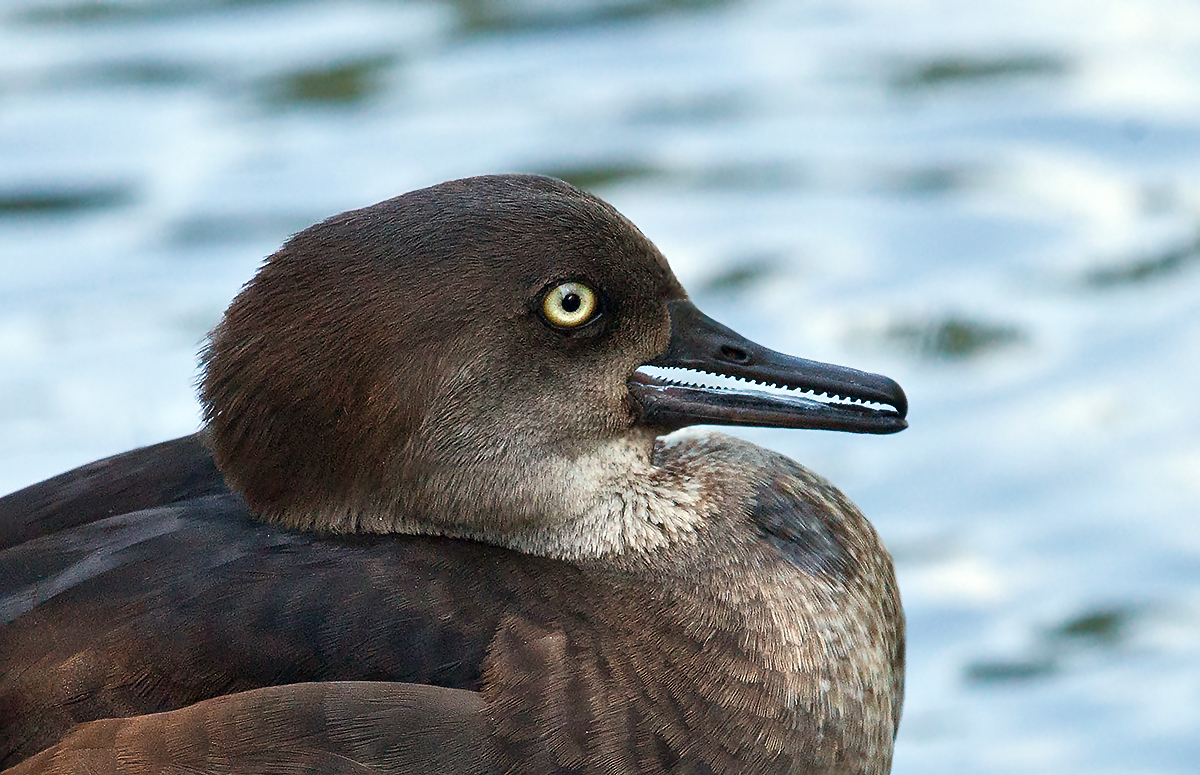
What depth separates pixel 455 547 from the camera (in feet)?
12.8

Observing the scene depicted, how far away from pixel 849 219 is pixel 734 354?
3449 mm

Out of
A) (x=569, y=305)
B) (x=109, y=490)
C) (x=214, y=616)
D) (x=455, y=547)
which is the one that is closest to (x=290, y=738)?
(x=214, y=616)

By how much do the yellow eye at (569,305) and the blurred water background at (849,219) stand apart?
186 centimetres

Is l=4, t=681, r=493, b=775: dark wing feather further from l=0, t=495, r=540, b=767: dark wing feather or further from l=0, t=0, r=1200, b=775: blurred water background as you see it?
l=0, t=0, r=1200, b=775: blurred water background

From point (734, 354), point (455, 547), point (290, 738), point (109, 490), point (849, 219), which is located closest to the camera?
point (290, 738)

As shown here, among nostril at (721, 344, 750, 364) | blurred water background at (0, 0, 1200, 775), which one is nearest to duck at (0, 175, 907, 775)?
nostril at (721, 344, 750, 364)

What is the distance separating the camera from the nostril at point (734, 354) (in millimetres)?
4164

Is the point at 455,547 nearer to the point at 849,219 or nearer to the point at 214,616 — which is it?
the point at 214,616

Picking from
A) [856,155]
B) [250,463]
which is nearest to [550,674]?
[250,463]

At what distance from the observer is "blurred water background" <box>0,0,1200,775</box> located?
5.74m

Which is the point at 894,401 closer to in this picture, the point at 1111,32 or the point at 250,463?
the point at 250,463

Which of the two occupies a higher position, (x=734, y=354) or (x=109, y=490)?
(x=734, y=354)

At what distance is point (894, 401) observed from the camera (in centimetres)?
408

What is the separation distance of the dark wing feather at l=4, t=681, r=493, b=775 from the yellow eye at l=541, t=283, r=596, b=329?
0.77 metres
